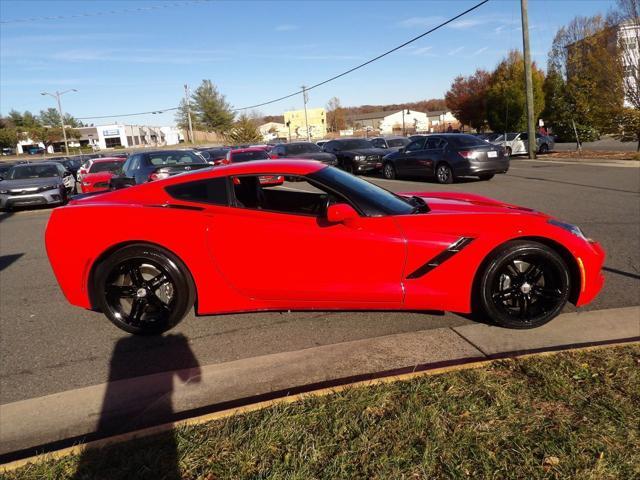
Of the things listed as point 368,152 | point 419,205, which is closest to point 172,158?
point 368,152

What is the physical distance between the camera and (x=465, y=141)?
13750 mm

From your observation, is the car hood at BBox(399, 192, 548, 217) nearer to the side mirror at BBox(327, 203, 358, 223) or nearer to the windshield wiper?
the windshield wiper

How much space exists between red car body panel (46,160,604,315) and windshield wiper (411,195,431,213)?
14 centimetres

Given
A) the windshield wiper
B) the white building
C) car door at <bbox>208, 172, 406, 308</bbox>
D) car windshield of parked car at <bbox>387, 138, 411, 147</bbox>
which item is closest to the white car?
car windshield of parked car at <bbox>387, 138, 411, 147</bbox>

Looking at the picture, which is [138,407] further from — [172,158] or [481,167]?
[481,167]

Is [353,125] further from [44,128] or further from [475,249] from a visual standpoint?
[475,249]

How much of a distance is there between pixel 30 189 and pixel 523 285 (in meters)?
13.5

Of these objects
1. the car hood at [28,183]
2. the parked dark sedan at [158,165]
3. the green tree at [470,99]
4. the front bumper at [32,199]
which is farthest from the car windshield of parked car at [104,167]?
the green tree at [470,99]

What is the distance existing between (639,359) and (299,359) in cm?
221

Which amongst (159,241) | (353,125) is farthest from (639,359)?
(353,125)

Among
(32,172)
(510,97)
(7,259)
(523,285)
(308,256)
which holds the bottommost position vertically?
(523,285)

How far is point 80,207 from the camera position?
12.9 ft

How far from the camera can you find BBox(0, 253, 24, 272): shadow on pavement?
659 centimetres

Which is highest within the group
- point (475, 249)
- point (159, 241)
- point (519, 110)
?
point (519, 110)
